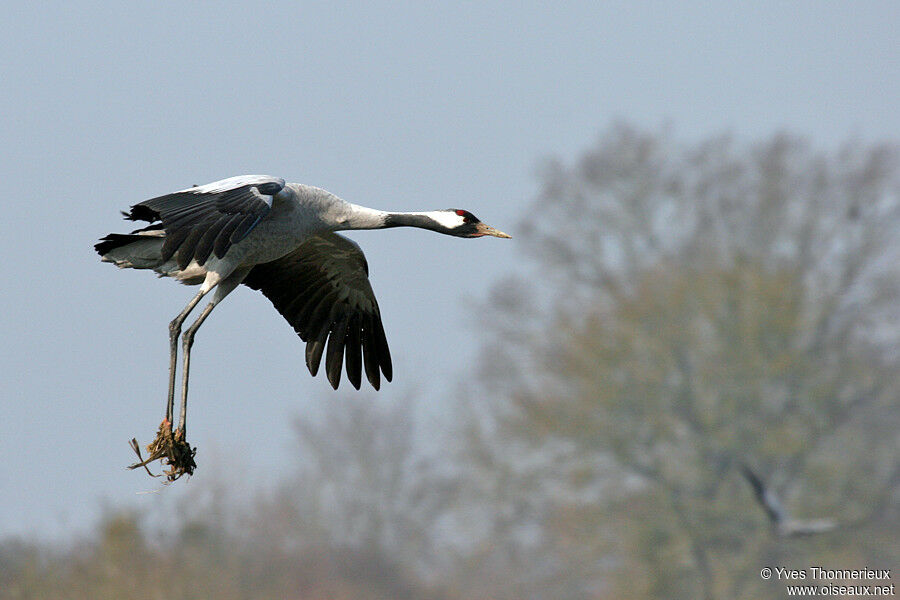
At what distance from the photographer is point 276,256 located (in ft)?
30.7

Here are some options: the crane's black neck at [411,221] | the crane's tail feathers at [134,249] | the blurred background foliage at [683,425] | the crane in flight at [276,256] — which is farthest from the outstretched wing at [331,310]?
the blurred background foliage at [683,425]

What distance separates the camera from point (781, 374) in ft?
82.4

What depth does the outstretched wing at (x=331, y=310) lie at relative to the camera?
10.9 m

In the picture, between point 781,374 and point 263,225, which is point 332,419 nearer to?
point 781,374

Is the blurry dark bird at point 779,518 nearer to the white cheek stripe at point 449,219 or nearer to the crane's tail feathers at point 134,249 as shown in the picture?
the white cheek stripe at point 449,219

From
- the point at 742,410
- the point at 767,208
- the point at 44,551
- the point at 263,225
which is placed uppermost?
the point at 767,208

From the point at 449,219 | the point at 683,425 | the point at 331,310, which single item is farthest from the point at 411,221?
the point at 683,425

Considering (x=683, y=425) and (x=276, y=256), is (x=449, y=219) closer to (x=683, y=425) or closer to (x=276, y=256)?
(x=276, y=256)

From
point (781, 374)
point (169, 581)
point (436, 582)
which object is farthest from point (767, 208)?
point (169, 581)

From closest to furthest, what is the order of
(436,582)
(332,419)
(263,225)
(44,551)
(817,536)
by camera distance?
(263,225) → (44,551) → (817,536) → (436,582) → (332,419)

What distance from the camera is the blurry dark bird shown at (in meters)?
24.4

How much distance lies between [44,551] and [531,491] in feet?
Result: 37.3

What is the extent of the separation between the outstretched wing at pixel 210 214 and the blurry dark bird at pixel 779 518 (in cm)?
1812

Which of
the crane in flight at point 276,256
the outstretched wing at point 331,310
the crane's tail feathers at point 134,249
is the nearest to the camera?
the crane in flight at point 276,256
